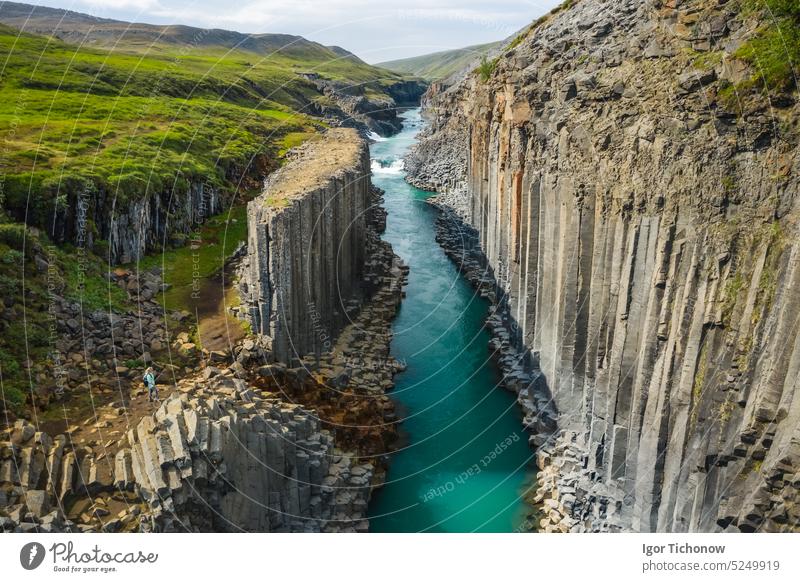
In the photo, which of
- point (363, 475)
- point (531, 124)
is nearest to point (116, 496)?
point (363, 475)

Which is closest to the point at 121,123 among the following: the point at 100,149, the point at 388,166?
the point at 100,149

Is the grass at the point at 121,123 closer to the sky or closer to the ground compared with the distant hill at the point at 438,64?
closer to the ground

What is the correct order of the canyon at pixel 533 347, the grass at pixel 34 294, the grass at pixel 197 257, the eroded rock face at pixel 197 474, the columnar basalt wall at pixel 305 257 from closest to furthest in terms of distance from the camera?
the eroded rock face at pixel 197 474, the canyon at pixel 533 347, the grass at pixel 34 294, the columnar basalt wall at pixel 305 257, the grass at pixel 197 257

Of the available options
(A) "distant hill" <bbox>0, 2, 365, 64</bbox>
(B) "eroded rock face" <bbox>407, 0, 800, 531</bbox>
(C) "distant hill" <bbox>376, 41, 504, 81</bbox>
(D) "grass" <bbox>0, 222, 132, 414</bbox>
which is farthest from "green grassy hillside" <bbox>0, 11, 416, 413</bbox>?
(C) "distant hill" <bbox>376, 41, 504, 81</bbox>

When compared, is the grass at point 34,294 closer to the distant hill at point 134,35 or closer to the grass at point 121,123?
the grass at point 121,123

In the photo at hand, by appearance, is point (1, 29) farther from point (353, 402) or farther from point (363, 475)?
point (363, 475)

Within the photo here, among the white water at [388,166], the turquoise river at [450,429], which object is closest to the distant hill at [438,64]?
the white water at [388,166]

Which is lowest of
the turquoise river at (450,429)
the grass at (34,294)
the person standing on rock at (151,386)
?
the turquoise river at (450,429)
